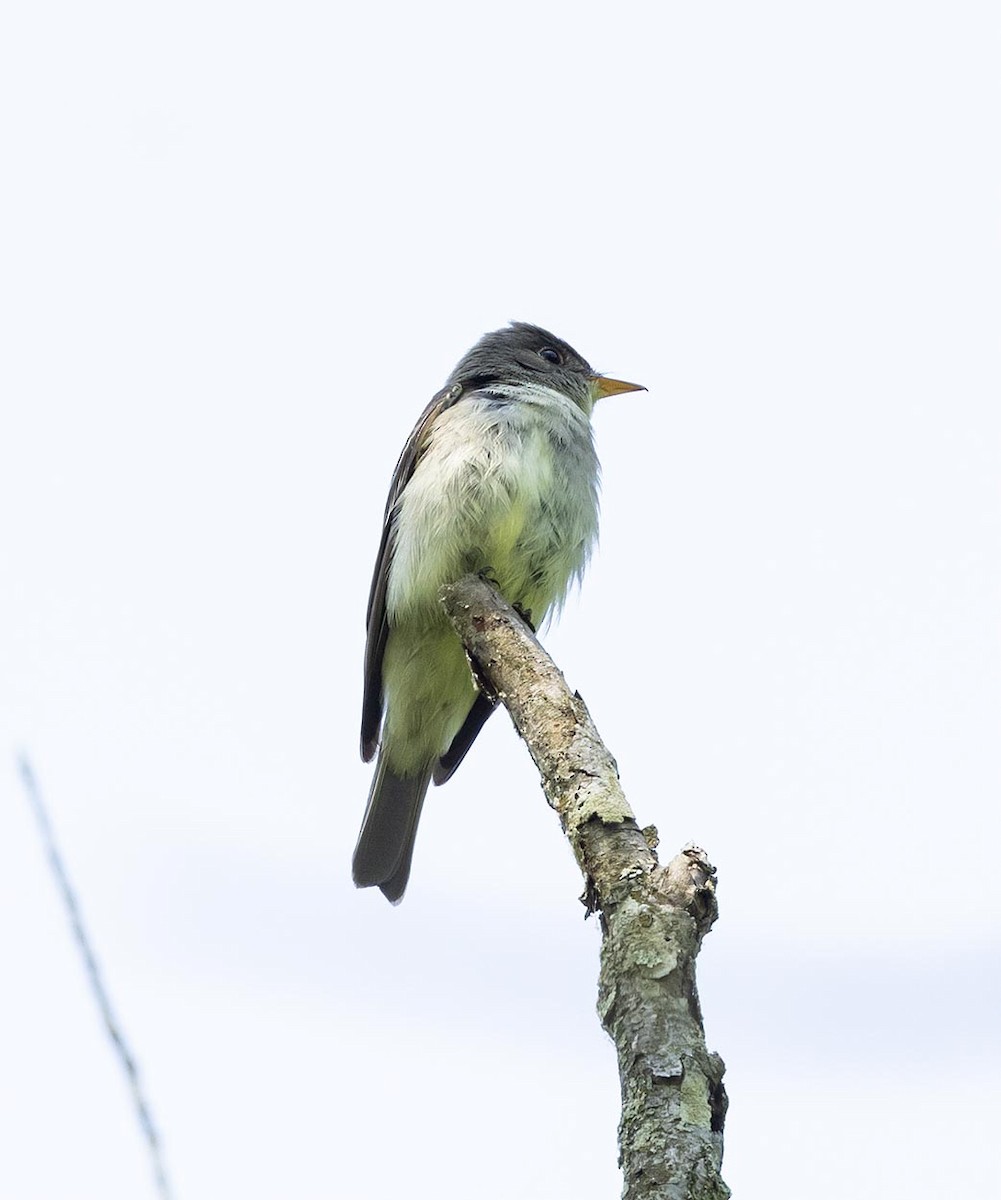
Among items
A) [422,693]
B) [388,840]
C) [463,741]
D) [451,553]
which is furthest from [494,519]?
[388,840]

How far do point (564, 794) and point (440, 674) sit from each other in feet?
10.6

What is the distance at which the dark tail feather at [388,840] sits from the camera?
255 inches

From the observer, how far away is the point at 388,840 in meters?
6.53

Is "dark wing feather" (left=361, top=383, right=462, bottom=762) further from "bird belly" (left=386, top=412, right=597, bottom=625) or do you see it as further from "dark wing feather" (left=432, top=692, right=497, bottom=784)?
"dark wing feather" (left=432, top=692, right=497, bottom=784)

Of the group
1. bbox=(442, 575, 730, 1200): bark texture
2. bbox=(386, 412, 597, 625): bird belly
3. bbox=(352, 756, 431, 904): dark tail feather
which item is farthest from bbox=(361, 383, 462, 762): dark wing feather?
bbox=(442, 575, 730, 1200): bark texture

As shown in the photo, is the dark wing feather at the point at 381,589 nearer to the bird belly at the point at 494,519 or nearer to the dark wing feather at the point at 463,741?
the bird belly at the point at 494,519

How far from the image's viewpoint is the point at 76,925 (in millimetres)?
1852

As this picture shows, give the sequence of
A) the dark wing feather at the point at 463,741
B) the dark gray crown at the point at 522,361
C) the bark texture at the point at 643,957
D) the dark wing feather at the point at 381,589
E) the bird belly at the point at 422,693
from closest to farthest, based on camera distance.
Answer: the bark texture at the point at 643,957 < the bird belly at the point at 422,693 < the dark wing feather at the point at 381,589 < the dark wing feather at the point at 463,741 < the dark gray crown at the point at 522,361

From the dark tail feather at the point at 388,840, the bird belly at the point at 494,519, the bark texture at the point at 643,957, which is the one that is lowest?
the bark texture at the point at 643,957

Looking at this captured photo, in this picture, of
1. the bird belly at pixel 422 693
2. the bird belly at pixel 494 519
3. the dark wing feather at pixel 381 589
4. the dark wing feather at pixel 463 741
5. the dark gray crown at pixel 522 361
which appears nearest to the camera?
the bird belly at pixel 494 519

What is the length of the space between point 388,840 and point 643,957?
3.99 metres

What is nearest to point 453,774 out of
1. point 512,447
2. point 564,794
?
point 512,447

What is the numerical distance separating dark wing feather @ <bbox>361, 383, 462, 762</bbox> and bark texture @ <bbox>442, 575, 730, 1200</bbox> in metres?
2.82

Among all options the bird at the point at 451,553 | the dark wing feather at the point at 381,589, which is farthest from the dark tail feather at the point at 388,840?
the dark wing feather at the point at 381,589
